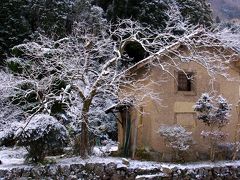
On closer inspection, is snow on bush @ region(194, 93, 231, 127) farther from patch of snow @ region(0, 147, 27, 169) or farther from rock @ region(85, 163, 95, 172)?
patch of snow @ region(0, 147, 27, 169)

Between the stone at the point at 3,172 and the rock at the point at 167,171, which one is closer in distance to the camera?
the stone at the point at 3,172

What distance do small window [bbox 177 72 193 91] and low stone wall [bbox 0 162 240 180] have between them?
13.1 ft

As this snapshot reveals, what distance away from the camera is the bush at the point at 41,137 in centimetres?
1227

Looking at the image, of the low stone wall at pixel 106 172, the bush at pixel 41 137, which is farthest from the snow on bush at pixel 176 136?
the bush at pixel 41 137

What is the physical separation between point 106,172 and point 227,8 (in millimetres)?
26405

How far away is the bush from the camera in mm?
12273

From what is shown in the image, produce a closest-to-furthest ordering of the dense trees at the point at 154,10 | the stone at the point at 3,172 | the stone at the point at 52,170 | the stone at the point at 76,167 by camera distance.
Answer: the stone at the point at 3,172, the stone at the point at 52,170, the stone at the point at 76,167, the dense trees at the point at 154,10

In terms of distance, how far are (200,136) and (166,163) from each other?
7.61 ft

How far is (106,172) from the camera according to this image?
1318 centimetres

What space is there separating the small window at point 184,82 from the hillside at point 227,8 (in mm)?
19658

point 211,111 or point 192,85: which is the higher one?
point 192,85

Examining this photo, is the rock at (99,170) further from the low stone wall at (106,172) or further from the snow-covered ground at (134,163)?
the snow-covered ground at (134,163)

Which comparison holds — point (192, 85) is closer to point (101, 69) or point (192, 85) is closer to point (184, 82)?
point (184, 82)

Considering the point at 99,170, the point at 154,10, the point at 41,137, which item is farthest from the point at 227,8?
the point at 41,137
